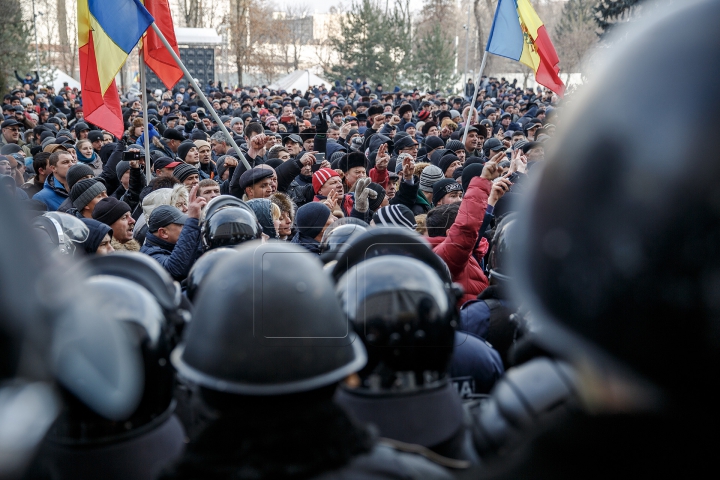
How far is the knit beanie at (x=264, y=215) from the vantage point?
469cm

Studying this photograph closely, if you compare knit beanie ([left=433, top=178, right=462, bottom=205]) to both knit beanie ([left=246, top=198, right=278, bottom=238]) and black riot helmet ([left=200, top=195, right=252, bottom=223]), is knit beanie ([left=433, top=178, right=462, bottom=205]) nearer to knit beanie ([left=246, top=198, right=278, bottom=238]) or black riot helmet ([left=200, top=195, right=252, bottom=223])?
knit beanie ([left=246, top=198, right=278, bottom=238])

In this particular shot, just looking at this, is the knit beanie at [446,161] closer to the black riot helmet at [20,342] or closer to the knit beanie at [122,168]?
the knit beanie at [122,168]

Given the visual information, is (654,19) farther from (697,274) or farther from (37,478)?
(37,478)

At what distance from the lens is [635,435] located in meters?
1.05

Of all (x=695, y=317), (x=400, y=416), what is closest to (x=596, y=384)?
(x=695, y=317)

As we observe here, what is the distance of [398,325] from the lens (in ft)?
6.55

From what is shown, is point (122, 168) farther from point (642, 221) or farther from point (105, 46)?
point (642, 221)

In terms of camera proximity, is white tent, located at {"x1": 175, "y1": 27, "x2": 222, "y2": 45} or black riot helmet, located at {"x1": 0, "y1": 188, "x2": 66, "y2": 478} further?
white tent, located at {"x1": 175, "y1": 27, "x2": 222, "y2": 45}

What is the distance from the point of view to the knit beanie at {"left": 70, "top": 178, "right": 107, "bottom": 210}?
577cm

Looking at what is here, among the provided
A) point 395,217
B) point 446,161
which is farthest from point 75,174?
point 446,161

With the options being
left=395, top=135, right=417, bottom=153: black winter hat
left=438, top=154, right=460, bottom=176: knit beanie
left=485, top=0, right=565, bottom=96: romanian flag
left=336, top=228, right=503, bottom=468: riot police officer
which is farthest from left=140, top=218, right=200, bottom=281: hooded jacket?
left=395, top=135, right=417, bottom=153: black winter hat

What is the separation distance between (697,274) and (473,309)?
2.19 metres

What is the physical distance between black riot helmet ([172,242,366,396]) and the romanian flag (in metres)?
7.52

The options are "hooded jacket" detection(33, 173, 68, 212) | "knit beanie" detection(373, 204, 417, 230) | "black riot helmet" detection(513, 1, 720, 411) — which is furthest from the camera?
"hooded jacket" detection(33, 173, 68, 212)
